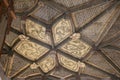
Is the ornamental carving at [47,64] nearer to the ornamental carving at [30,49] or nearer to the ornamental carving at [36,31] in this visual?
the ornamental carving at [30,49]

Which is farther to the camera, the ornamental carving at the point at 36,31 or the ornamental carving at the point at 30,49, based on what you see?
the ornamental carving at the point at 30,49

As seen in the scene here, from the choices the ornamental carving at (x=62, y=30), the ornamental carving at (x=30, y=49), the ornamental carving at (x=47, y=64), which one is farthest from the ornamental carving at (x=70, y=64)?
the ornamental carving at (x=62, y=30)

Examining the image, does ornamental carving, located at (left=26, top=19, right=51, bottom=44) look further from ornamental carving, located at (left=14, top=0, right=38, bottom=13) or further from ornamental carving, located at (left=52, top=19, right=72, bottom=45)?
ornamental carving, located at (left=14, top=0, right=38, bottom=13)

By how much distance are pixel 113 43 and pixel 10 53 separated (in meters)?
3.95

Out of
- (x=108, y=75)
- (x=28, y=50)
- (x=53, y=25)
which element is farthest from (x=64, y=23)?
(x=108, y=75)

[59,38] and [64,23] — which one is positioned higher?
[64,23]

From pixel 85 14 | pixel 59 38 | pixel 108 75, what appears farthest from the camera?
pixel 108 75

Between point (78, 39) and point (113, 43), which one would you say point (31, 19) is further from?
point (113, 43)

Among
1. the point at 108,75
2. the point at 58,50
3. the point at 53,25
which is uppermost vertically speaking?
the point at 53,25

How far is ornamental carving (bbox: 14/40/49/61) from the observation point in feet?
41.7

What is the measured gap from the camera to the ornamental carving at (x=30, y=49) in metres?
12.7

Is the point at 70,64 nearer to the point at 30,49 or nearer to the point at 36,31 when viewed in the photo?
the point at 30,49

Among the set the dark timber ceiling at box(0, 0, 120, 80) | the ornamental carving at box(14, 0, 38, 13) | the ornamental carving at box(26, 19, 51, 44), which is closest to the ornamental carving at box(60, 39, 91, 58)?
the dark timber ceiling at box(0, 0, 120, 80)

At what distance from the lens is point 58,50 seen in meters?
13.2
